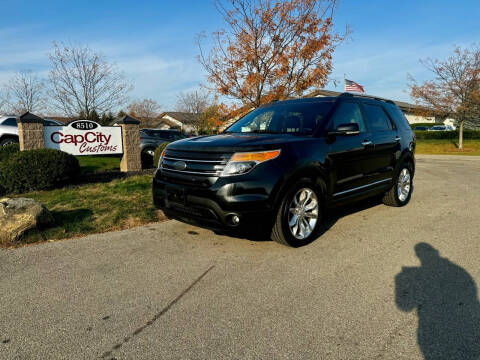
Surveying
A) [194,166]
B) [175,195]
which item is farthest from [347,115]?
[175,195]

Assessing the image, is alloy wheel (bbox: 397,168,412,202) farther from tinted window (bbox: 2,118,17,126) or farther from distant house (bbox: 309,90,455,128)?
tinted window (bbox: 2,118,17,126)

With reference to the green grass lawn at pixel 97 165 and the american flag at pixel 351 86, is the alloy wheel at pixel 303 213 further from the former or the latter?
the american flag at pixel 351 86

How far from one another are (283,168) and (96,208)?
12.2 ft

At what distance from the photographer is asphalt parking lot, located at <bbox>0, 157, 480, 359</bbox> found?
229 centimetres

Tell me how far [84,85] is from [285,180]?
19784 mm

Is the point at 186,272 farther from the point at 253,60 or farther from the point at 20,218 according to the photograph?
the point at 253,60

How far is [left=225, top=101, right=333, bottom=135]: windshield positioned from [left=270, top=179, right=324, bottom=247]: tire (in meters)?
0.79

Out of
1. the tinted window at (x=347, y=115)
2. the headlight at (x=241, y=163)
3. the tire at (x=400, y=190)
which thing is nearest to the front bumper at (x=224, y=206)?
the headlight at (x=241, y=163)

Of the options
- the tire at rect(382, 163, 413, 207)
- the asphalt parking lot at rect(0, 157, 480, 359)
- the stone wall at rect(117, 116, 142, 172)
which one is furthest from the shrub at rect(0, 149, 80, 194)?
the tire at rect(382, 163, 413, 207)

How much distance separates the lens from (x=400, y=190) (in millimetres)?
6273

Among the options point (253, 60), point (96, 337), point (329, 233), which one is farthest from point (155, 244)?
point (253, 60)

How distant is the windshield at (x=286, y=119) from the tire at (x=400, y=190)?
2.27 m

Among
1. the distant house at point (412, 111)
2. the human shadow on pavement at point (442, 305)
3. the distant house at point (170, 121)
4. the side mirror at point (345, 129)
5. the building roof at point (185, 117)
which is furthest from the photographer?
the distant house at point (170, 121)

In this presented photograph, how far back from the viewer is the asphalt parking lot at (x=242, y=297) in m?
2.29
